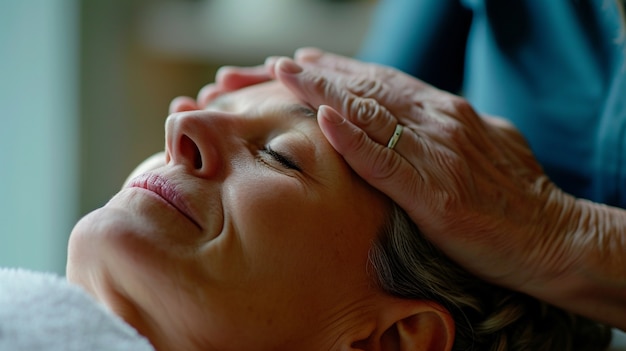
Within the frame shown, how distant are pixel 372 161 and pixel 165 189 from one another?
0.26m

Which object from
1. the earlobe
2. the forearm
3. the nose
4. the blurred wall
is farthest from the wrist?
the blurred wall

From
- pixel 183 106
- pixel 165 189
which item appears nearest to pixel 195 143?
pixel 165 189

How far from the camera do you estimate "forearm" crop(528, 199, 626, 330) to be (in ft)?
3.17

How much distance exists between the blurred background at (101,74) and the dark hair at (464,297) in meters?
1.65

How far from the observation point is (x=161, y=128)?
302 centimetres

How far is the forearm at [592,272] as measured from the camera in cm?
97

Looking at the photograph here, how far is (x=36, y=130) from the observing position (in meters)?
2.31

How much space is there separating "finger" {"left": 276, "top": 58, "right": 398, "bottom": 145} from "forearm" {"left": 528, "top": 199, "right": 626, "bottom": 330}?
11.2 inches

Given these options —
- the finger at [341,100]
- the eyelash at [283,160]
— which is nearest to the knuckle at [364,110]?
the finger at [341,100]

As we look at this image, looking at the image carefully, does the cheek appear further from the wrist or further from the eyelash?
the wrist

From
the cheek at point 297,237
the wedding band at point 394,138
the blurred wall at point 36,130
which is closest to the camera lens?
the cheek at point 297,237

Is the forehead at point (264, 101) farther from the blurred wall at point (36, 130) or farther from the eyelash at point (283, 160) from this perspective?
the blurred wall at point (36, 130)

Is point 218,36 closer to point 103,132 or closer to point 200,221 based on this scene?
point 103,132

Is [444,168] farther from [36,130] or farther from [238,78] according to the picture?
[36,130]
